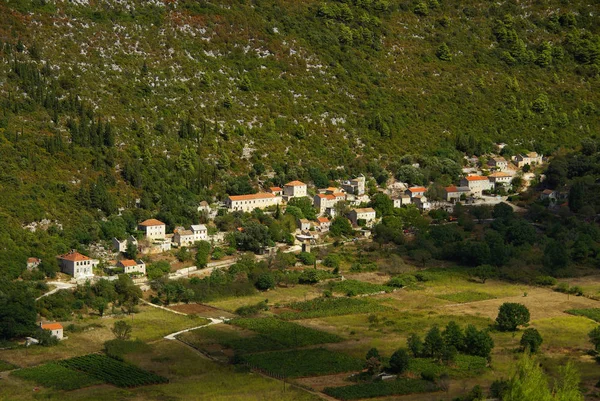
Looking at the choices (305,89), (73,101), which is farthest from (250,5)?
(73,101)

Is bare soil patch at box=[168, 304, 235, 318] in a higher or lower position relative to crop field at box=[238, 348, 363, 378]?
higher

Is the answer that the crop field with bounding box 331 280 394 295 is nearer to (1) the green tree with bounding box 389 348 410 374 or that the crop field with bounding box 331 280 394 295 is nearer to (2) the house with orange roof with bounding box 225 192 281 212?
(2) the house with orange roof with bounding box 225 192 281 212

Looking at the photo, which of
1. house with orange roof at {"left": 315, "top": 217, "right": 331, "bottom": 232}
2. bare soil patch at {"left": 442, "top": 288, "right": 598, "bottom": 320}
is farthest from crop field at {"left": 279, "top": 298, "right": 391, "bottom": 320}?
house with orange roof at {"left": 315, "top": 217, "right": 331, "bottom": 232}

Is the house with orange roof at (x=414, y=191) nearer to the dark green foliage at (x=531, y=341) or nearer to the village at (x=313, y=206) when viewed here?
the village at (x=313, y=206)

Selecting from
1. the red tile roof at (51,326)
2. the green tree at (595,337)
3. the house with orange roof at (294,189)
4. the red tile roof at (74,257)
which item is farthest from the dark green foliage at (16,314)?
the house with orange roof at (294,189)

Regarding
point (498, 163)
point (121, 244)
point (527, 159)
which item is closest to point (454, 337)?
point (121, 244)

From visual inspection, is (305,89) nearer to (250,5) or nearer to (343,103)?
(343,103)
